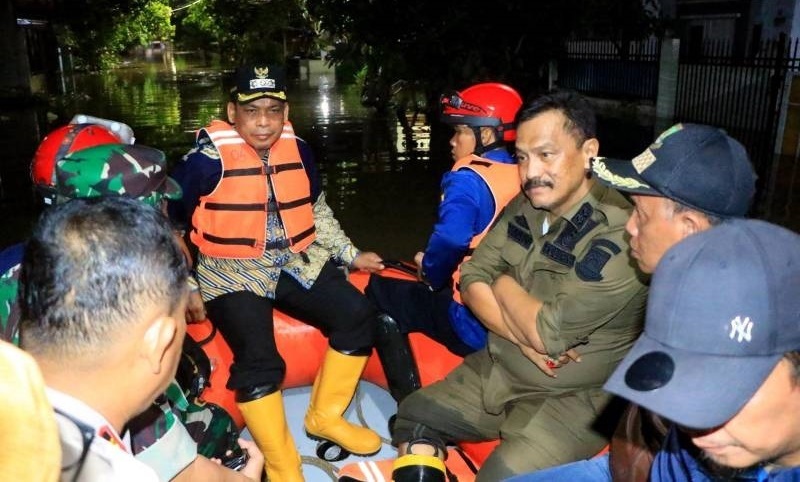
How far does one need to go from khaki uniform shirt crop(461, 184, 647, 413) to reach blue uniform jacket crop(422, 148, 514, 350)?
0.15 m

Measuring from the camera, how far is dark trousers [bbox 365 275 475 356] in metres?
3.00

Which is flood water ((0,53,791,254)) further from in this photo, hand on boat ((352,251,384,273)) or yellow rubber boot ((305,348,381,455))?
yellow rubber boot ((305,348,381,455))

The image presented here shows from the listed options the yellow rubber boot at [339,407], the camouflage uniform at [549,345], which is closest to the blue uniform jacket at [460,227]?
the camouflage uniform at [549,345]

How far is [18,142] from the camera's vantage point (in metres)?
12.7

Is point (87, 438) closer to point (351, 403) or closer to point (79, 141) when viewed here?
point (79, 141)

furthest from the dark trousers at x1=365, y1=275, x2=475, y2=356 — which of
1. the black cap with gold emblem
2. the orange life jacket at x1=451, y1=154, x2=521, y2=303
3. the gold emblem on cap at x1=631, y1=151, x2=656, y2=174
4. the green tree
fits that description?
the green tree

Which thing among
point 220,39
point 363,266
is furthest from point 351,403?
point 220,39

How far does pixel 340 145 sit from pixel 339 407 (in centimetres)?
908

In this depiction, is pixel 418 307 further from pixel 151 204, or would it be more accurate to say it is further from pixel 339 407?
pixel 151 204

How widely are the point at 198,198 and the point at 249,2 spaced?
32.9m

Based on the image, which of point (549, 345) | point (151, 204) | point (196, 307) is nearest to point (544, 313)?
point (549, 345)

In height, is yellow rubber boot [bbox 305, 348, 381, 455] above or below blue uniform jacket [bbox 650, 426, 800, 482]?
below

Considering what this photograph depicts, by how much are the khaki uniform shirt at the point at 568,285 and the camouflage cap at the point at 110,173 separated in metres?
1.20

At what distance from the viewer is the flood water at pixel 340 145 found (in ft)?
24.4
